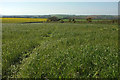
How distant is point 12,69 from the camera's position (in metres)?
5.35

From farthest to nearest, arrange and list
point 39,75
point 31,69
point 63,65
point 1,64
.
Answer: point 1,64 < point 63,65 < point 31,69 < point 39,75

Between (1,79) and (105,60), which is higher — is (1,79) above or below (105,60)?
below

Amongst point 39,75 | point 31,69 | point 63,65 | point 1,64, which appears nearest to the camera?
point 39,75

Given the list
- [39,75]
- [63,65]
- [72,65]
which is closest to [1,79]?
[39,75]

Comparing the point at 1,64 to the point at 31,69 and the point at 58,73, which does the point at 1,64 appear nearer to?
the point at 31,69

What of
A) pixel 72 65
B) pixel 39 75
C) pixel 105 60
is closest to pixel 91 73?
pixel 72 65

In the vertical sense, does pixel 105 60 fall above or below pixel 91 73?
above

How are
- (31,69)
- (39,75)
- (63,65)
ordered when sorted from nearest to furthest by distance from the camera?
(39,75), (31,69), (63,65)

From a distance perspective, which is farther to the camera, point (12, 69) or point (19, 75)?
point (12, 69)

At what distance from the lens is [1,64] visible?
5711mm

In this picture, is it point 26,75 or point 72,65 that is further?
point 72,65

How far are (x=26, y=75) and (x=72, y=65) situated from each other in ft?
6.38

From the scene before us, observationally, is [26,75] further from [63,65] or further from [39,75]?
[63,65]

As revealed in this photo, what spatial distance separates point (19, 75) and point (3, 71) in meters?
0.92
